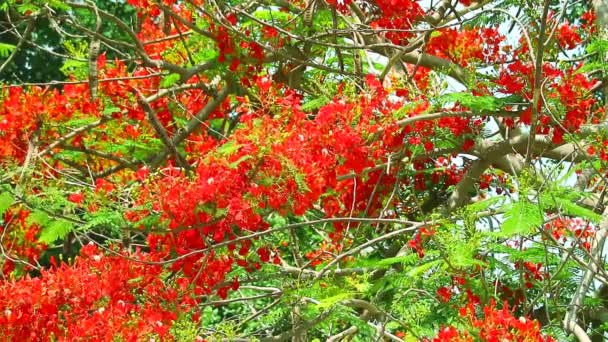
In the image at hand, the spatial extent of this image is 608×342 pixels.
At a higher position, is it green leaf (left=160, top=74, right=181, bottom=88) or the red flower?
green leaf (left=160, top=74, right=181, bottom=88)

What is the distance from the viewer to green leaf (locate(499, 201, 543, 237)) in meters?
3.88

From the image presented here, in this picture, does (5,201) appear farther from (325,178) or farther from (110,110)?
(325,178)

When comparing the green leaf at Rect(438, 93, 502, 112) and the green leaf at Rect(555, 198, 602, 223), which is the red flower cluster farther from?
the green leaf at Rect(555, 198, 602, 223)

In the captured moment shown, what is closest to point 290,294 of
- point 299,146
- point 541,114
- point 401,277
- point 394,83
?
point 401,277

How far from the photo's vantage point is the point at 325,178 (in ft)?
15.4

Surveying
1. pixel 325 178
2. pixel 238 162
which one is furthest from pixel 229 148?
pixel 325 178

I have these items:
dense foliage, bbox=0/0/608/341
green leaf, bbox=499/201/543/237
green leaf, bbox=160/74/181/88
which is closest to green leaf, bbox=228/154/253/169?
dense foliage, bbox=0/0/608/341

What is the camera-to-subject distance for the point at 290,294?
16.5 ft

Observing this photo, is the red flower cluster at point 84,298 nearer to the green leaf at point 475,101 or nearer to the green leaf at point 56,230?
the green leaf at point 56,230

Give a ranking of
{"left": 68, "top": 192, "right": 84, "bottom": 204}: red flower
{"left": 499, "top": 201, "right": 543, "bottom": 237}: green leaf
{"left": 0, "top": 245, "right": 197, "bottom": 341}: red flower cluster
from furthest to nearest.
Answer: {"left": 68, "top": 192, "right": 84, "bottom": 204}: red flower
{"left": 0, "top": 245, "right": 197, "bottom": 341}: red flower cluster
{"left": 499, "top": 201, "right": 543, "bottom": 237}: green leaf

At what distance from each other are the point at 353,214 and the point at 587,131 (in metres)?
1.47

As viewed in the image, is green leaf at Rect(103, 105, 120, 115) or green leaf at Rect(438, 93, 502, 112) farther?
green leaf at Rect(103, 105, 120, 115)

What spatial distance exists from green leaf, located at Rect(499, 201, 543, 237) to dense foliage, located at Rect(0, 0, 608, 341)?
2cm

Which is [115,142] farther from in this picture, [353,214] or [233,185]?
[233,185]
